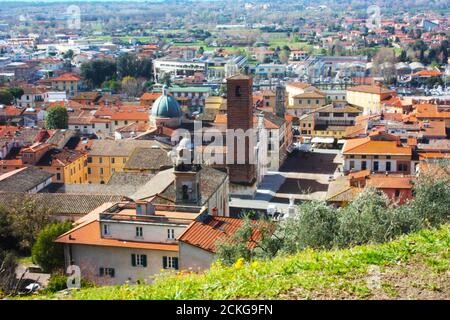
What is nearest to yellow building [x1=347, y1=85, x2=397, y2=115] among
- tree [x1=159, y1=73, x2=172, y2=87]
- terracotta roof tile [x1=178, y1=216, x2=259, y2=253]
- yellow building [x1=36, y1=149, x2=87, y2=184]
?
tree [x1=159, y1=73, x2=172, y2=87]

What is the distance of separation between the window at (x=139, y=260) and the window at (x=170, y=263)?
1.46ft

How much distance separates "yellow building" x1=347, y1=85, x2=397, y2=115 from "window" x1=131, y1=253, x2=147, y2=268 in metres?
33.0

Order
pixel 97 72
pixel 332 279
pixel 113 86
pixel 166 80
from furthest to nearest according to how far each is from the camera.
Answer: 1. pixel 97 72
2. pixel 166 80
3. pixel 113 86
4. pixel 332 279

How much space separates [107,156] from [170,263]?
51.3 feet

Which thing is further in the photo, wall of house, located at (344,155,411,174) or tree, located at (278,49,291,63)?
tree, located at (278,49,291,63)

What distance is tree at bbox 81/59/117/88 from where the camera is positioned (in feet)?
212

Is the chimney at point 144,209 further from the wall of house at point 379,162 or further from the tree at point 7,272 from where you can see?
the wall of house at point 379,162

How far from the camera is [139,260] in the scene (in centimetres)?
1498

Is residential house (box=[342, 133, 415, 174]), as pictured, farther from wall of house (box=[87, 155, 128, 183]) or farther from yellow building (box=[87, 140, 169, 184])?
wall of house (box=[87, 155, 128, 183])

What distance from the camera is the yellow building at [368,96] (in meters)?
47.9

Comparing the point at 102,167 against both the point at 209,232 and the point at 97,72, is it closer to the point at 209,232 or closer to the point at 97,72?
the point at 209,232

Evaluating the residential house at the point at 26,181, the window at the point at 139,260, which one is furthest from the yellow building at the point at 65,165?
the window at the point at 139,260

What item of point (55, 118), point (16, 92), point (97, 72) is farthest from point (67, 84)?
point (55, 118)

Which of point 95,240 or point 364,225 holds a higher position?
point 364,225
